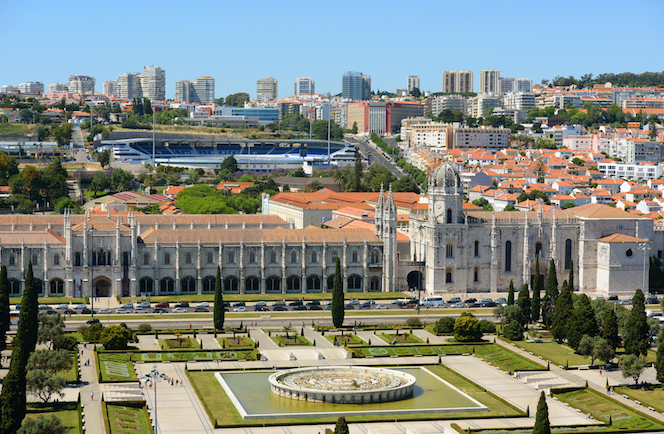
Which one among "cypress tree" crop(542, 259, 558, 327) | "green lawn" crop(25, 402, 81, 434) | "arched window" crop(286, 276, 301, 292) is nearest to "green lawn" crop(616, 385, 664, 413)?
"cypress tree" crop(542, 259, 558, 327)

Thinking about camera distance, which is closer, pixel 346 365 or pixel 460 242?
pixel 346 365

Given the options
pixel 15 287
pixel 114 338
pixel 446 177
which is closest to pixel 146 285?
pixel 15 287

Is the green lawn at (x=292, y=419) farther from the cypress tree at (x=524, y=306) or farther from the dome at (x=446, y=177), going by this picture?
the dome at (x=446, y=177)

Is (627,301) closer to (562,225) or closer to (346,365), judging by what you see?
(562,225)

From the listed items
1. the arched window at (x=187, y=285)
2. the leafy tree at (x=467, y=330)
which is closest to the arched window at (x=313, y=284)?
the arched window at (x=187, y=285)

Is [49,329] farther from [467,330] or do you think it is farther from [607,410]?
[607,410]

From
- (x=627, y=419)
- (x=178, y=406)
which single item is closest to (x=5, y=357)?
(x=178, y=406)
